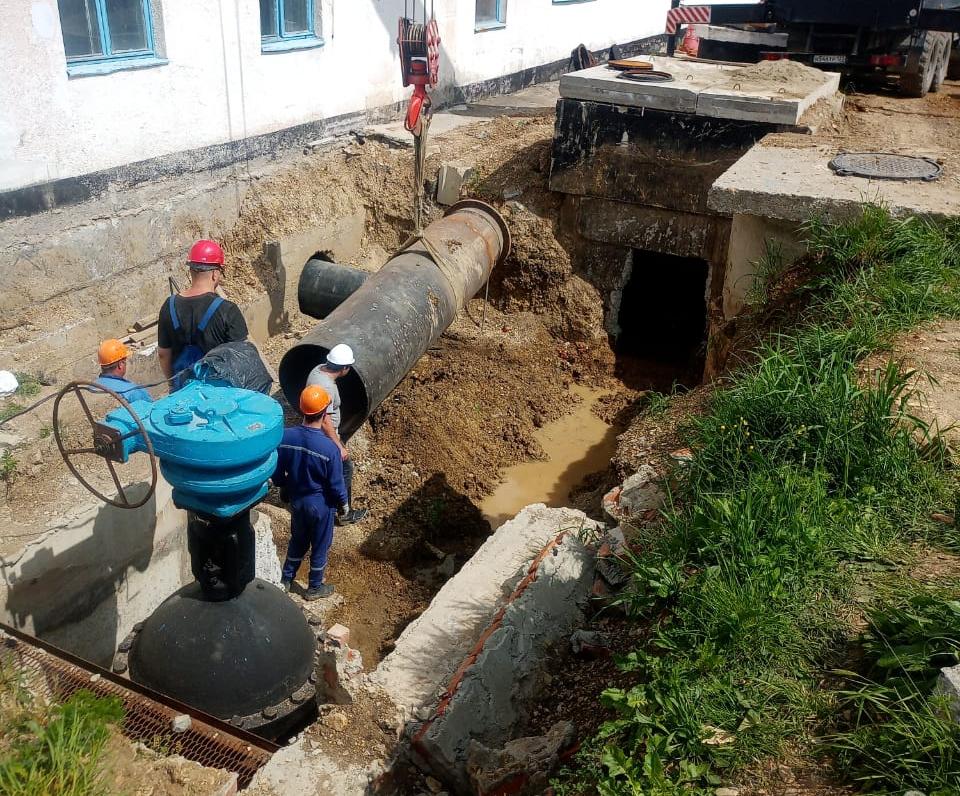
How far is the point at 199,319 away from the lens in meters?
4.67

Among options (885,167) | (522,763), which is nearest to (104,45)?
(885,167)

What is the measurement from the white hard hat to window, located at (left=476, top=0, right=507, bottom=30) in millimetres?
8564

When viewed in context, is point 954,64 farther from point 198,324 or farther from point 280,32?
point 198,324

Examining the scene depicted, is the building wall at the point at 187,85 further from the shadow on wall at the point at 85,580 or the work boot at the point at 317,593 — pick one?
the work boot at the point at 317,593

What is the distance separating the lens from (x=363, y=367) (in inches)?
223

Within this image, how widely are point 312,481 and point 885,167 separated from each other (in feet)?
14.9

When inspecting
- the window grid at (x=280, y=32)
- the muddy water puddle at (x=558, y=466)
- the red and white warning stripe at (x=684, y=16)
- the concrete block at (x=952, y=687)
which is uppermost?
the red and white warning stripe at (x=684, y=16)

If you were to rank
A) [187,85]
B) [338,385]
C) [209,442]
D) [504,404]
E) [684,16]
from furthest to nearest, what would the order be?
[684,16]
[504,404]
[187,85]
[338,385]
[209,442]

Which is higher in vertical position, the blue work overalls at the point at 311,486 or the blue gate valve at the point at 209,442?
the blue gate valve at the point at 209,442

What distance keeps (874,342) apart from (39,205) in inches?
218

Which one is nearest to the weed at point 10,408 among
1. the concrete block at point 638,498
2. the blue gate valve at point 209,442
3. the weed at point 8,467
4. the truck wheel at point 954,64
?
the weed at point 8,467

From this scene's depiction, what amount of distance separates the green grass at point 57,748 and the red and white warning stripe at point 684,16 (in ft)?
50.8

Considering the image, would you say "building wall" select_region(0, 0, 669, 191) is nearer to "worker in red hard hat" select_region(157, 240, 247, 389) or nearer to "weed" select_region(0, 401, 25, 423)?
"weed" select_region(0, 401, 25, 423)

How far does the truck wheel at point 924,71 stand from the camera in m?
10.4
